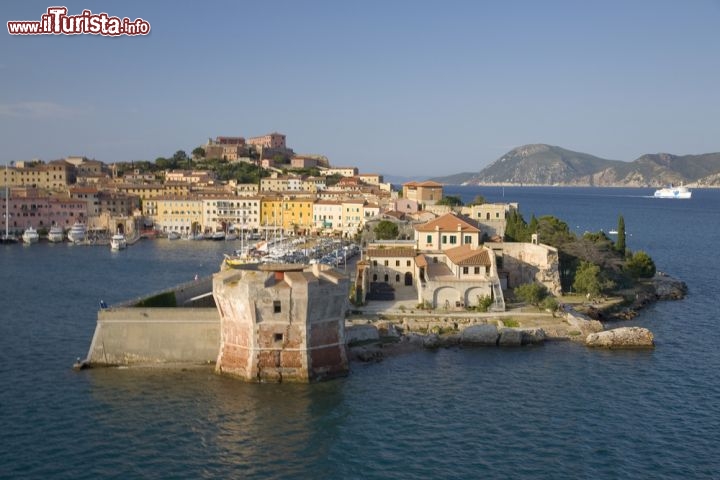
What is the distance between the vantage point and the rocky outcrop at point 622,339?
3447 cm

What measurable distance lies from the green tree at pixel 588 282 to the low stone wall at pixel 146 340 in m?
24.6

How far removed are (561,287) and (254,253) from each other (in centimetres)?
2886

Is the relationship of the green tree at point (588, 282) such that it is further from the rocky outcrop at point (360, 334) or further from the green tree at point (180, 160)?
the green tree at point (180, 160)

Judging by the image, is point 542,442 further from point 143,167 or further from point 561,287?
point 143,167

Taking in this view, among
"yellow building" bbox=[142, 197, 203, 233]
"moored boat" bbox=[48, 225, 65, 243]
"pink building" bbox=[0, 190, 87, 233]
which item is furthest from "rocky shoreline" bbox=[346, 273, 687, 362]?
"pink building" bbox=[0, 190, 87, 233]

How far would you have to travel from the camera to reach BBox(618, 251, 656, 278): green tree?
175 feet

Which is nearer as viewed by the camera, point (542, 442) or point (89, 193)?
point (542, 442)

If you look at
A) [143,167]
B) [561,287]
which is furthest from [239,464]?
[143,167]

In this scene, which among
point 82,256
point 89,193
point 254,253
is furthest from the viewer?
point 89,193

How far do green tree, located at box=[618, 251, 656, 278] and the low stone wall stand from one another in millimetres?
35374

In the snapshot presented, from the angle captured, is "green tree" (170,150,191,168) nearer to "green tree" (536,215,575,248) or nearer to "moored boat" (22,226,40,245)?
"moored boat" (22,226,40,245)

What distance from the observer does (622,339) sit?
34781 millimetres

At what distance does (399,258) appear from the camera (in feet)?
150

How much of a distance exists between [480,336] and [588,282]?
13.0m
